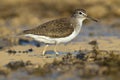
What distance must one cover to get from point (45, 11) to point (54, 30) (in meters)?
10.1

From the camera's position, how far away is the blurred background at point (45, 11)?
24156mm

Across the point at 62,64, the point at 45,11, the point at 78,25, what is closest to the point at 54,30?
the point at 78,25

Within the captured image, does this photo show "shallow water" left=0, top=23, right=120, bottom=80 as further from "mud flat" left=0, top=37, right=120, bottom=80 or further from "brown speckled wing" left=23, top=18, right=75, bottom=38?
"brown speckled wing" left=23, top=18, right=75, bottom=38

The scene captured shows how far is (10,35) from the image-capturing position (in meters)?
21.0

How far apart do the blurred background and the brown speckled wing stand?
679 centimetres

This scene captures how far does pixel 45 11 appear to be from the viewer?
2620cm

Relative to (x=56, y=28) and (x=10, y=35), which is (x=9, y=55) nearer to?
(x=56, y=28)

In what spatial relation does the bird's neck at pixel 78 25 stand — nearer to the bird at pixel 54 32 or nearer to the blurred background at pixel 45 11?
the bird at pixel 54 32

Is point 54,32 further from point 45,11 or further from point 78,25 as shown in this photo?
point 45,11

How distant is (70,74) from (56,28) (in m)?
2.82

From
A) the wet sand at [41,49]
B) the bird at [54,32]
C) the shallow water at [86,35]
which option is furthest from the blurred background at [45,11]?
the bird at [54,32]

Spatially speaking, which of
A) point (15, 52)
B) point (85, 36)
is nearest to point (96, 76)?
point (15, 52)

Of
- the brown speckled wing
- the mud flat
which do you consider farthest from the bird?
the mud flat

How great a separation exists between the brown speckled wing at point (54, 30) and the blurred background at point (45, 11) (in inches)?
267
